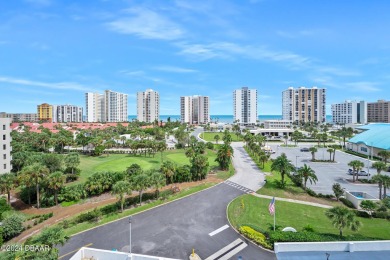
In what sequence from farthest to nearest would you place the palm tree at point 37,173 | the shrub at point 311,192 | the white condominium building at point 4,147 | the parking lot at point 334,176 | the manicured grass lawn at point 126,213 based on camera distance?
1. the white condominium building at point 4,147
2. the parking lot at point 334,176
3. the shrub at point 311,192
4. the palm tree at point 37,173
5. the manicured grass lawn at point 126,213

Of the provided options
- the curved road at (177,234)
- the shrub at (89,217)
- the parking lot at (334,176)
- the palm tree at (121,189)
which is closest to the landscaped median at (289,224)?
the curved road at (177,234)

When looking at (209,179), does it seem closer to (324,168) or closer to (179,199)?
(179,199)

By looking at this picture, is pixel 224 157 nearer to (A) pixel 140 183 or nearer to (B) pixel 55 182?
(A) pixel 140 183

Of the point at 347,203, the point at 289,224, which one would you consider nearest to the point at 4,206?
the point at 289,224

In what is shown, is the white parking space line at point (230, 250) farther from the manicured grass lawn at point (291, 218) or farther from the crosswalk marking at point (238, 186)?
the crosswalk marking at point (238, 186)

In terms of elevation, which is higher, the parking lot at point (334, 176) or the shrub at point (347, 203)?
the parking lot at point (334, 176)

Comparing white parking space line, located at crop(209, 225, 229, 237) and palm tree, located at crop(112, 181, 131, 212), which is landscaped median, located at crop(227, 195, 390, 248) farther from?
palm tree, located at crop(112, 181, 131, 212)
